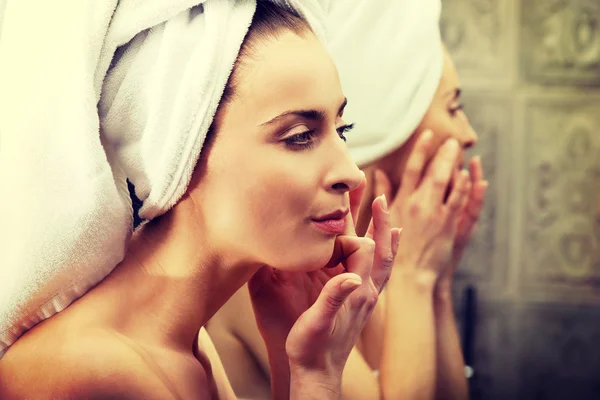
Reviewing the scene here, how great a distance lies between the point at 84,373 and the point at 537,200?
1.00 m

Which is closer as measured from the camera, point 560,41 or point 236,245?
point 236,245

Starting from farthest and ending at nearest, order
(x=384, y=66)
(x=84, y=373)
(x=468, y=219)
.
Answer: (x=468, y=219), (x=384, y=66), (x=84, y=373)

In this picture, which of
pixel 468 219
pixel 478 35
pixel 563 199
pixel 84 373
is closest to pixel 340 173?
pixel 84 373

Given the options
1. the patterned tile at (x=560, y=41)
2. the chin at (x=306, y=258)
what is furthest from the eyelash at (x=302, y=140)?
the patterned tile at (x=560, y=41)

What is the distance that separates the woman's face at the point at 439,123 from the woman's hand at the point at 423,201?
1cm

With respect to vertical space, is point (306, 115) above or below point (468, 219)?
above

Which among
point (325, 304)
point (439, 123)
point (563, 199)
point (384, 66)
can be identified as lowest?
point (563, 199)

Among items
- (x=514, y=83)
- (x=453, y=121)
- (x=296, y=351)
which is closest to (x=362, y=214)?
(x=453, y=121)

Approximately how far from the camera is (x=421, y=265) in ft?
3.78

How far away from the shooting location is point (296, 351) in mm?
798

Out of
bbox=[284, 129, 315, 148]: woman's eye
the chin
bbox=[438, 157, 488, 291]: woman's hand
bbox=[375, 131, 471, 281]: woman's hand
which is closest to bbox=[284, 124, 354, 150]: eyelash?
bbox=[284, 129, 315, 148]: woman's eye

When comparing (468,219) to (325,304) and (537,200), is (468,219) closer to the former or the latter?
(537,200)

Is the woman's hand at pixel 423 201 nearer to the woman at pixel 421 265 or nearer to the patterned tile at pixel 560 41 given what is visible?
the woman at pixel 421 265

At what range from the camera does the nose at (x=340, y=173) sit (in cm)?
77
